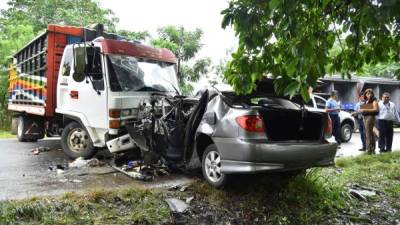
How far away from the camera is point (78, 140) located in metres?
7.82

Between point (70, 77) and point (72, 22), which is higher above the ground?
point (72, 22)

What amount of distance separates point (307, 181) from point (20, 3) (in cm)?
2093

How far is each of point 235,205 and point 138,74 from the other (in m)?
3.54

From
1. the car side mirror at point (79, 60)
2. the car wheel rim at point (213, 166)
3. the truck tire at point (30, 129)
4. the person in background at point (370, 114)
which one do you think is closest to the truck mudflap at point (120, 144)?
the car side mirror at point (79, 60)

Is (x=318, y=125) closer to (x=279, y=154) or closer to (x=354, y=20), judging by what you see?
(x=279, y=154)

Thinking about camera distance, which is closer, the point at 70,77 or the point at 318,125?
the point at 318,125

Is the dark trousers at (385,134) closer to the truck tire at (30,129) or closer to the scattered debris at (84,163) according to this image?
the scattered debris at (84,163)

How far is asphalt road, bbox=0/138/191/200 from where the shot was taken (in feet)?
17.7

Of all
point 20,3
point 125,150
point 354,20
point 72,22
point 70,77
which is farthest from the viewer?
point 20,3

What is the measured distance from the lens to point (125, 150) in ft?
23.3

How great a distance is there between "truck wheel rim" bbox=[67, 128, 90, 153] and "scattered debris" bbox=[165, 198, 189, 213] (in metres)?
3.34

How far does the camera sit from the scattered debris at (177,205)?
469cm

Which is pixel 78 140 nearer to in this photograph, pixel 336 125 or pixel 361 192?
pixel 361 192

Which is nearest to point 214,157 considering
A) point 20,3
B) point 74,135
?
point 74,135
